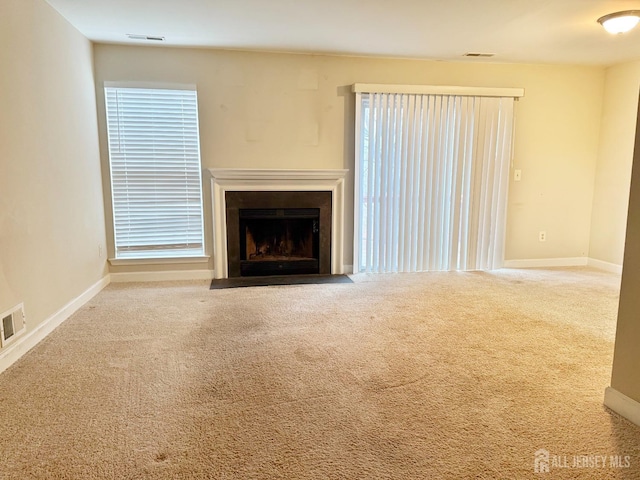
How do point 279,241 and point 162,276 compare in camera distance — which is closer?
point 162,276

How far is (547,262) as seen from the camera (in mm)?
4887

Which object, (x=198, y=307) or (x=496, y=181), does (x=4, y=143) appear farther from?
(x=496, y=181)

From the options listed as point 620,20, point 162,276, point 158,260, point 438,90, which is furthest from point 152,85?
point 620,20

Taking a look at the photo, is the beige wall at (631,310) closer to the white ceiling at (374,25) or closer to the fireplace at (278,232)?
the white ceiling at (374,25)

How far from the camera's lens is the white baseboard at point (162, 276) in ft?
13.4

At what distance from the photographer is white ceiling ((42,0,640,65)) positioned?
113 inches

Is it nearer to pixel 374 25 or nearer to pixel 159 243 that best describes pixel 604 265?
pixel 374 25

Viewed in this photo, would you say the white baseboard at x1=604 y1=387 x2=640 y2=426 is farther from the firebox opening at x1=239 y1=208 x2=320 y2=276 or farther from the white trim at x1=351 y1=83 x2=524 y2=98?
the white trim at x1=351 y1=83 x2=524 y2=98

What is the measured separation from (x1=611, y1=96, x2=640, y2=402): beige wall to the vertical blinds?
2.66m

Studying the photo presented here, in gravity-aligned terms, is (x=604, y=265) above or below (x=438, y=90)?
below

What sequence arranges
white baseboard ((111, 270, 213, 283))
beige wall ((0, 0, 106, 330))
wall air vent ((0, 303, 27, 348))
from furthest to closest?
white baseboard ((111, 270, 213, 283)) < beige wall ((0, 0, 106, 330)) < wall air vent ((0, 303, 27, 348))

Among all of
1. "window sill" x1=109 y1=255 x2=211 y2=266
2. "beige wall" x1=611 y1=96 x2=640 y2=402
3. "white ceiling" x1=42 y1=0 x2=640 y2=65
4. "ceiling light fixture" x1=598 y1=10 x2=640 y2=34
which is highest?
"white ceiling" x1=42 y1=0 x2=640 y2=65

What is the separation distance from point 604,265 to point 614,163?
1185mm

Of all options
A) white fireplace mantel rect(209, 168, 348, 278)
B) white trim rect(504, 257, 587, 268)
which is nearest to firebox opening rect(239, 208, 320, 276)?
white fireplace mantel rect(209, 168, 348, 278)
